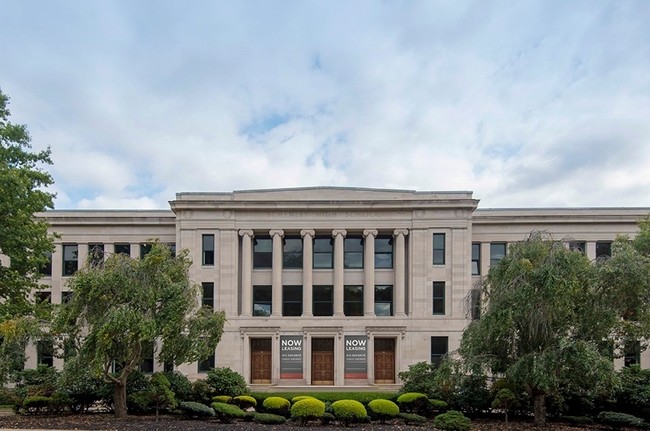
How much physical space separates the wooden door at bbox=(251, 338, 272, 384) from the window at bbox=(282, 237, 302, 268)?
5227 mm

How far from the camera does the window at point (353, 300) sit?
115ft

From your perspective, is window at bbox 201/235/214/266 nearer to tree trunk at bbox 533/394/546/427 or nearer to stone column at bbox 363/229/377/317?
stone column at bbox 363/229/377/317

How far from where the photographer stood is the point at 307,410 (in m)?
17.3

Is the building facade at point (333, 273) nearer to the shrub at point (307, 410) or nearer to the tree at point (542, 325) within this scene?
the shrub at point (307, 410)

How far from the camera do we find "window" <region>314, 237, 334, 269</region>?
35.7 meters

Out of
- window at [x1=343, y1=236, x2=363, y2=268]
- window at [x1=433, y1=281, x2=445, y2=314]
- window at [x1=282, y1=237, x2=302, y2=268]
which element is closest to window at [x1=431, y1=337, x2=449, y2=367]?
window at [x1=433, y1=281, x2=445, y2=314]

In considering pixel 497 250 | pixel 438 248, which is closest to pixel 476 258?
pixel 497 250

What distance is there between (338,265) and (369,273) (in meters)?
2.12

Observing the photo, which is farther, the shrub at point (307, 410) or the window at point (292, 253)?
the window at point (292, 253)

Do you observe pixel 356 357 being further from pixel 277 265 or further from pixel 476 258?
pixel 476 258

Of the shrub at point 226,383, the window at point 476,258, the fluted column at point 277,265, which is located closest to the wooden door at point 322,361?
the fluted column at point 277,265

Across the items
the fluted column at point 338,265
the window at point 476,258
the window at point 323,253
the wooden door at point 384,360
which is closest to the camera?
the wooden door at point 384,360

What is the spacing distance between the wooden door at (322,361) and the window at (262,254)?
6118 millimetres

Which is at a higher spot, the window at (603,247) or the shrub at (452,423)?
the window at (603,247)
